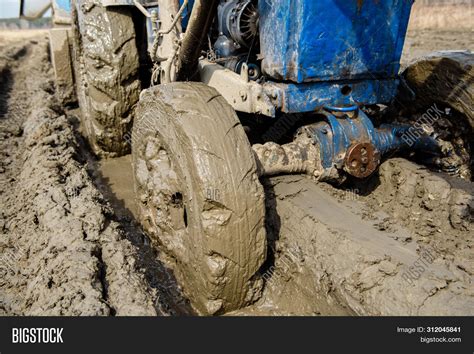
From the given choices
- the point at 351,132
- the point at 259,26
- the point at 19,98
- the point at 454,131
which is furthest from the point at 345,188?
the point at 19,98

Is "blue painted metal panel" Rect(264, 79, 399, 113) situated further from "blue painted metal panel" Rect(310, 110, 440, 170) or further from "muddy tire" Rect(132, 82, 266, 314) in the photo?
"muddy tire" Rect(132, 82, 266, 314)

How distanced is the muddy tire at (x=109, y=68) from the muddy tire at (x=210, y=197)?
1.59m

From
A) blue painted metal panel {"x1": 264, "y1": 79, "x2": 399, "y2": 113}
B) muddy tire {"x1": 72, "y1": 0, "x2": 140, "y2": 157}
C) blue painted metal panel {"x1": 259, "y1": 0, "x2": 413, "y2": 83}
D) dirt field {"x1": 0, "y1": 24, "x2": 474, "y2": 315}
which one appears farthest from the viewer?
muddy tire {"x1": 72, "y1": 0, "x2": 140, "y2": 157}

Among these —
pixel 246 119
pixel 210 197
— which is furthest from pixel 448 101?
pixel 210 197

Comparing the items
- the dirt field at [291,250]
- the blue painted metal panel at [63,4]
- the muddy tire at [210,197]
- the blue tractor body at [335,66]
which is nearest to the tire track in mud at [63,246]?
the dirt field at [291,250]

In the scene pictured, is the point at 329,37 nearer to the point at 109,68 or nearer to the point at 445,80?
the point at 445,80

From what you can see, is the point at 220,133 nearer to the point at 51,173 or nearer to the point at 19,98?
the point at 51,173

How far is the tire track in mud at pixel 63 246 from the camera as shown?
1904 mm

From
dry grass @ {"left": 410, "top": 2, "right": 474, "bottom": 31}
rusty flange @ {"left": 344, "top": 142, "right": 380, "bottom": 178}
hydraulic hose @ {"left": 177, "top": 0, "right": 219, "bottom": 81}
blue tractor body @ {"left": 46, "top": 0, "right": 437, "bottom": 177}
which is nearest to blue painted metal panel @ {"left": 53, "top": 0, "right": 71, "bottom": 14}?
hydraulic hose @ {"left": 177, "top": 0, "right": 219, "bottom": 81}

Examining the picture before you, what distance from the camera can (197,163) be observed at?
2.02 metres

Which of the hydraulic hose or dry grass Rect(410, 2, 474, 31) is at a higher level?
the hydraulic hose

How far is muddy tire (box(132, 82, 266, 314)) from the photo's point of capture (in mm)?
2004

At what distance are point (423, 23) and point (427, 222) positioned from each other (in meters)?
15.6

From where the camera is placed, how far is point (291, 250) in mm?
2326
